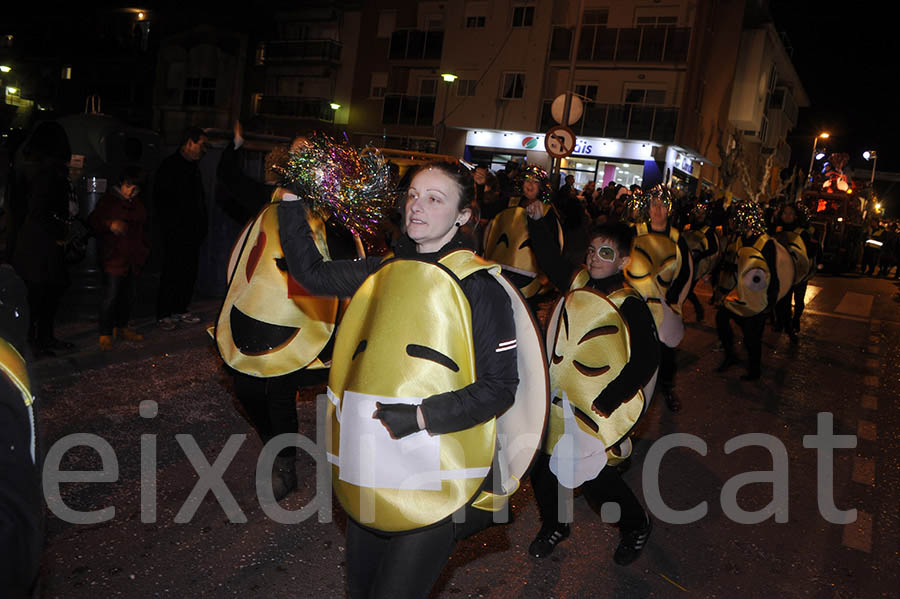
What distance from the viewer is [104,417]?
479 cm

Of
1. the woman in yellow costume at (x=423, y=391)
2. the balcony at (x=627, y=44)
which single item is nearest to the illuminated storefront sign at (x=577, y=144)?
the balcony at (x=627, y=44)

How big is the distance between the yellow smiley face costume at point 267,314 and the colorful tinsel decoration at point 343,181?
0.98m

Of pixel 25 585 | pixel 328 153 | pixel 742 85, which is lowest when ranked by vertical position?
pixel 25 585

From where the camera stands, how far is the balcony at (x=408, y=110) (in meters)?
35.4

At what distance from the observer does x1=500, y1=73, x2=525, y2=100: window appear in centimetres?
3259

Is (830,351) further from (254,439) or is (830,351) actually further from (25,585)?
(25,585)

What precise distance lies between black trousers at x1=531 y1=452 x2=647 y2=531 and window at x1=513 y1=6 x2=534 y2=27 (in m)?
31.7

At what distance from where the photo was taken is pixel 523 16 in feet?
106

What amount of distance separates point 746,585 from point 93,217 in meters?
5.93

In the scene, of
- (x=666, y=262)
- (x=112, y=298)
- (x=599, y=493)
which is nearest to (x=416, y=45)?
(x=666, y=262)

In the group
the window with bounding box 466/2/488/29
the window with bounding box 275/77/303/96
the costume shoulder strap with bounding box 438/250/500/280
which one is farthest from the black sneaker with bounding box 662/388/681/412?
the window with bounding box 275/77/303/96

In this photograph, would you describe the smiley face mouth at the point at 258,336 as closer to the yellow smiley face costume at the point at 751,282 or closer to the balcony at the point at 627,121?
the yellow smiley face costume at the point at 751,282

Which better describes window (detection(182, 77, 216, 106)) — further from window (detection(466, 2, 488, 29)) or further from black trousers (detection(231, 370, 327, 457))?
black trousers (detection(231, 370, 327, 457))

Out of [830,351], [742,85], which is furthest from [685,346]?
[742,85]
